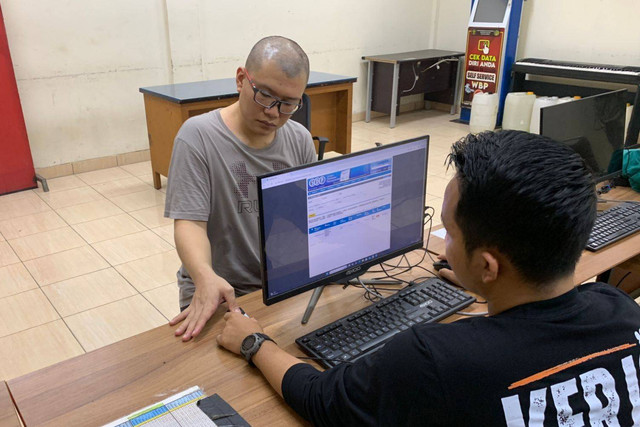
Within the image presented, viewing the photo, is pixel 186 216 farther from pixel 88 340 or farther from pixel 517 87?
pixel 517 87

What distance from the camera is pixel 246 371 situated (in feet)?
3.73

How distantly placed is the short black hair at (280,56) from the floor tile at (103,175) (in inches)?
138

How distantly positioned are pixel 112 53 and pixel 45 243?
2.06 metres

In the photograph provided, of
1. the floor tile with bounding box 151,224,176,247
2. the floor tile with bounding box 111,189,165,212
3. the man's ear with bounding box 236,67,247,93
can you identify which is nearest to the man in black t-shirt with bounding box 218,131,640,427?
the man's ear with bounding box 236,67,247,93

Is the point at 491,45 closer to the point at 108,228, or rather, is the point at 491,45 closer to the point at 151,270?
the point at 108,228

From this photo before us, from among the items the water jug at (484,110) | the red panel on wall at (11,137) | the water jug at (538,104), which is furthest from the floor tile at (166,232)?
the water jug at (538,104)

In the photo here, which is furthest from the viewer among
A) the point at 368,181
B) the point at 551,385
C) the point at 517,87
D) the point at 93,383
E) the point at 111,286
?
the point at 517,87

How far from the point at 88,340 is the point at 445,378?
210 cm

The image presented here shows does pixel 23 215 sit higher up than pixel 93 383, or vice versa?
pixel 93 383

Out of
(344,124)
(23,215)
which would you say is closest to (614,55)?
(344,124)

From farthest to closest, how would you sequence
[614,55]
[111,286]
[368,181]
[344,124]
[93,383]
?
[614,55] → [344,124] → [111,286] → [368,181] → [93,383]

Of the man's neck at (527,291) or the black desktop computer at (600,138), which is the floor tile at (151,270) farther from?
the man's neck at (527,291)

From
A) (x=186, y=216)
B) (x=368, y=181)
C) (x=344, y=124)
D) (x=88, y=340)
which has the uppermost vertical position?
(x=368, y=181)

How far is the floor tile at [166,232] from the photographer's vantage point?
3.46 m
